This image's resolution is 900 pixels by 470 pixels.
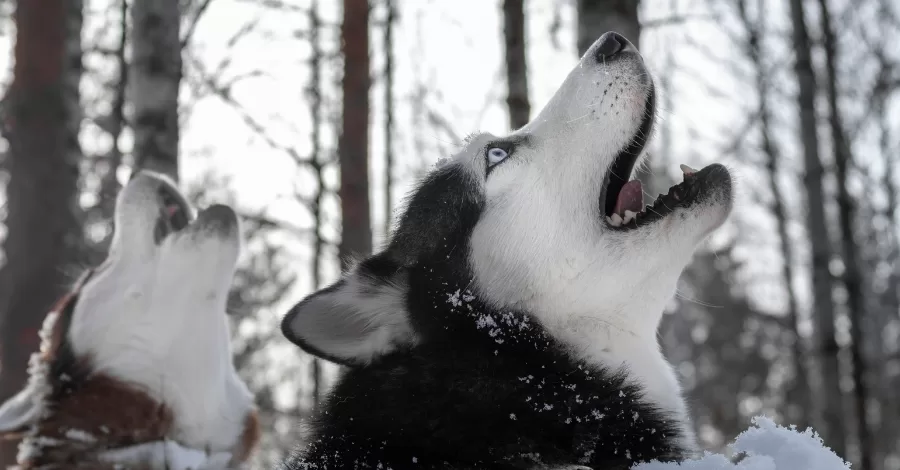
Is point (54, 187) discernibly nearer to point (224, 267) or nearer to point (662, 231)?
point (224, 267)

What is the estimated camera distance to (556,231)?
2775 mm

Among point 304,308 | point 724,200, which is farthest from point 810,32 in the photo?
point 304,308

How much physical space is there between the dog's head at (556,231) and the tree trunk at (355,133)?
8.94 feet

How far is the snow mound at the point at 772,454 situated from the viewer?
2041 millimetres

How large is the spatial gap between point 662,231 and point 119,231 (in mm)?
2806

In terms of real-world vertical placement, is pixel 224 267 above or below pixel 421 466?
above

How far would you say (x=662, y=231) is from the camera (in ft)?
8.91

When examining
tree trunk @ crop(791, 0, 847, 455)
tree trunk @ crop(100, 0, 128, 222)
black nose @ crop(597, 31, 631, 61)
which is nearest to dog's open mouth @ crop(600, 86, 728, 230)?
black nose @ crop(597, 31, 631, 61)

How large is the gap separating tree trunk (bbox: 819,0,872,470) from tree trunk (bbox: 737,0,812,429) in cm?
111

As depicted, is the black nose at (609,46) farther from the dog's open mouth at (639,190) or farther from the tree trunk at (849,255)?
the tree trunk at (849,255)

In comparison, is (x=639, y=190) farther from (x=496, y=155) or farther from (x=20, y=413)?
(x=20, y=413)

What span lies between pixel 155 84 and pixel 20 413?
221 centimetres

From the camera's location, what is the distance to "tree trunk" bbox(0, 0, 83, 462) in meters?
5.73

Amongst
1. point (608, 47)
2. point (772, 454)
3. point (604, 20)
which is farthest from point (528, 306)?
point (604, 20)
